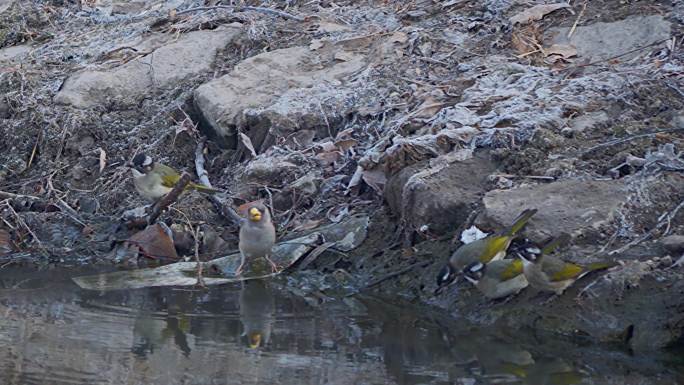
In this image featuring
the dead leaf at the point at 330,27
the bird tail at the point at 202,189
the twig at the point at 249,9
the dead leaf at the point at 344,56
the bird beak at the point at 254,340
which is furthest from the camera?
the twig at the point at 249,9

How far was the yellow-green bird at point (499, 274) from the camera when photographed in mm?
7828

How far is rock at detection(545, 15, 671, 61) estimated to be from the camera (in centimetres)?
1048

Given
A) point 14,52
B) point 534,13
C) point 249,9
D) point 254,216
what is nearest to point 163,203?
point 254,216

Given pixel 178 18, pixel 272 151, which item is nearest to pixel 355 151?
pixel 272 151

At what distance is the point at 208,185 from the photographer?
10406mm

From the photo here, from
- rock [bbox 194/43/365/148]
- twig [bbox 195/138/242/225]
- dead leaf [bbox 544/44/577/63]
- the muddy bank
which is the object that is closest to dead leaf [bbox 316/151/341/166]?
the muddy bank

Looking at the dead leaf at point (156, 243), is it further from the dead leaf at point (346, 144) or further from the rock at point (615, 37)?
the rock at point (615, 37)

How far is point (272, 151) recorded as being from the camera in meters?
10.5

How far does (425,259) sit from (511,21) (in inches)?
130

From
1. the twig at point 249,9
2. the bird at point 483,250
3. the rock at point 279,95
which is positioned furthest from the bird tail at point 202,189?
the bird at point 483,250

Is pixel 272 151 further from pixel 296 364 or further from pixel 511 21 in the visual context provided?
pixel 296 364

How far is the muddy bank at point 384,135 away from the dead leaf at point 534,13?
27 mm

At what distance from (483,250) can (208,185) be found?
321 cm

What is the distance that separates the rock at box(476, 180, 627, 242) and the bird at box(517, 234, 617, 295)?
1.51 feet
